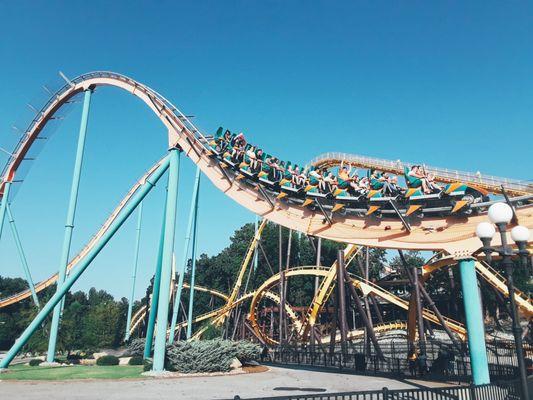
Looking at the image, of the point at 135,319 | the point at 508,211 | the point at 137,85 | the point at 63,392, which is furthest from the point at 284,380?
the point at 135,319

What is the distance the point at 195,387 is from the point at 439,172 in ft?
47.6

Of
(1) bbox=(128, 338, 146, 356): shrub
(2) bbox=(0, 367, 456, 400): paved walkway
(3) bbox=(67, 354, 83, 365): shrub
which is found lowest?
(3) bbox=(67, 354, 83, 365): shrub

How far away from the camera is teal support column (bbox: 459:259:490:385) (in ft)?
31.2

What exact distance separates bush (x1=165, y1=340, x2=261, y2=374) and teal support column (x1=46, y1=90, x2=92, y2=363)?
4.86 metres

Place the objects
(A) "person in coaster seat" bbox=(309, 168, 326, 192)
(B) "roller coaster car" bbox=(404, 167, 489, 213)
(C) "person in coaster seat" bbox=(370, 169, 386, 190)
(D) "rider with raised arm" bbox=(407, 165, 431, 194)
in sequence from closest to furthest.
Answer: (B) "roller coaster car" bbox=(404, 167, 489, 213) → (D) "rider with raised arm" bbox=(407, 165, 431, 194) → (C) "person in coaster seat" bbox=(370, 169, 386, 190) → (A) "person in coaster seat" bbox=(309, 168, 326, 192)

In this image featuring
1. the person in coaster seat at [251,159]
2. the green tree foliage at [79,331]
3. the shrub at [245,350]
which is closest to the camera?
the person in coaster seat at [251,159]

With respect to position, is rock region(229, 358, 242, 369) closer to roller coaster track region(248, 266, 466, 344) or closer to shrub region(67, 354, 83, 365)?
shrub region(67, 354, 83, 365)

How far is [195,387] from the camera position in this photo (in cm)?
1112

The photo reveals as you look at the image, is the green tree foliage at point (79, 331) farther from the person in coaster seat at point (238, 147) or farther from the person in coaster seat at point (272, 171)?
the person in coaster seat at point (272, 171)

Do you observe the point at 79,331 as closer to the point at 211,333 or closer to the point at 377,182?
the point at 211,333

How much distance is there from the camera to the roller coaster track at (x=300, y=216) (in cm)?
1079

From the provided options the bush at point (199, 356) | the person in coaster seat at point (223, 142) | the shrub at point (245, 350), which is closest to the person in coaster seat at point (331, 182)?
the person in coaster seat at point (223, 142)

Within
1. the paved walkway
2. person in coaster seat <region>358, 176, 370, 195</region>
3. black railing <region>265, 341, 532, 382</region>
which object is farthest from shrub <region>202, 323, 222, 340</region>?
person in coaster seat <region>358, 176, 370, 195</region>

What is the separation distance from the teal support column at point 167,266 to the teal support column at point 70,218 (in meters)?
4.41
